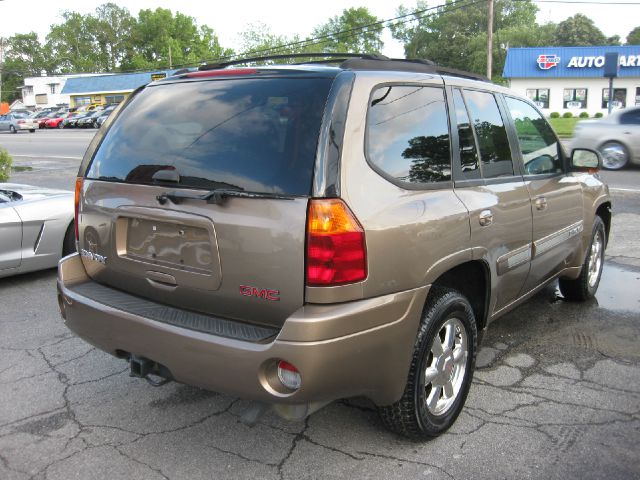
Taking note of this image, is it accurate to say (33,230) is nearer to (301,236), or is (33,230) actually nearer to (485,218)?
(301,236)

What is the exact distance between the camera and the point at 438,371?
309 centimetres

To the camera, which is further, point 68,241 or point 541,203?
point 68,241

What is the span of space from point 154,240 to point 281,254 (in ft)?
2.45

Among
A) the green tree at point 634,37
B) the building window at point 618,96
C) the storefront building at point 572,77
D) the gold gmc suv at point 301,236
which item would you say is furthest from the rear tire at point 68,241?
the green tree at point 634,37

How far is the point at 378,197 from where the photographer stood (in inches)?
104

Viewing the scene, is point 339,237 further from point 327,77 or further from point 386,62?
point 386,62

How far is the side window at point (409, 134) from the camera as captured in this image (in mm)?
2768

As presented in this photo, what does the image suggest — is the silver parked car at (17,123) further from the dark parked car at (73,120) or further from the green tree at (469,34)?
the green tree at (469,34)

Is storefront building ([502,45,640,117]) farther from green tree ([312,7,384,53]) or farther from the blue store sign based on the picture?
green tree ([312,7,384,53])

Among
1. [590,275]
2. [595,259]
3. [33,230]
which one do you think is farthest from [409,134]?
[33,230]

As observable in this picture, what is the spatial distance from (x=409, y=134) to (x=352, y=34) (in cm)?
9119

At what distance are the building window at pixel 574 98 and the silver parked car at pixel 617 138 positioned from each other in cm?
3859

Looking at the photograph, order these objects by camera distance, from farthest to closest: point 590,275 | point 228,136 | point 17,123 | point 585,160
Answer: point 17,123 < point 590,275 < point 585,160 < point 228,136

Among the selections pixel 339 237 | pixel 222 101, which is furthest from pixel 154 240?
pixel 339 237
